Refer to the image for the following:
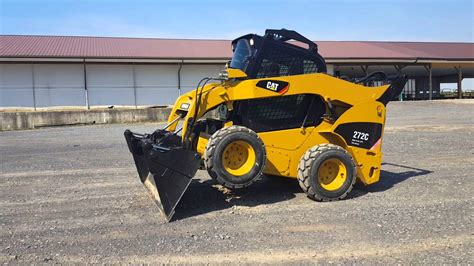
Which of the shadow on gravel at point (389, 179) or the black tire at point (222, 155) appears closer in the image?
the black tire at point (222, 155)

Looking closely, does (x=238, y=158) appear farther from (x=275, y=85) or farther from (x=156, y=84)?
(x=156, y=84)

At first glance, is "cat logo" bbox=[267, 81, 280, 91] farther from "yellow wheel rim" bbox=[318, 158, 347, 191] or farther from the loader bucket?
the loader bucket

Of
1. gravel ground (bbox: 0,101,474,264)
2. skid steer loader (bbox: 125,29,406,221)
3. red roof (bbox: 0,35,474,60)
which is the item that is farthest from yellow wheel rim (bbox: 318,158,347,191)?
red roof (bbox: 0,35,474,60)

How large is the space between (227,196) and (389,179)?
2.90 meters

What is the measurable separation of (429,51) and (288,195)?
118 ft

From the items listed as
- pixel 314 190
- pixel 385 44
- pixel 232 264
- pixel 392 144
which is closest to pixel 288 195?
pixel 314 190

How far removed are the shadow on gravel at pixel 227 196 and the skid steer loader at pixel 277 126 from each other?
0.40 metres

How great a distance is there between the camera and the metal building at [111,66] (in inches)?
1057

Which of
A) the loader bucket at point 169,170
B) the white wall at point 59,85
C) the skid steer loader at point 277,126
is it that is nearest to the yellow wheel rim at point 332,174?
the skid steer loader at point 277,126

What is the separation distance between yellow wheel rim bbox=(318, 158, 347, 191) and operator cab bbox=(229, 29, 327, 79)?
1392mm

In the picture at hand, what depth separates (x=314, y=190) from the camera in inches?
234

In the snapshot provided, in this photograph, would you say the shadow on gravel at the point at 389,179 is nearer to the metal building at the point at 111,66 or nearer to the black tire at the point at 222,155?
the black tire at the point at 222,155

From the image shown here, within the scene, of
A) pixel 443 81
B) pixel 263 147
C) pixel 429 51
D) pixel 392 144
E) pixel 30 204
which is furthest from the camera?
pixel 443 81

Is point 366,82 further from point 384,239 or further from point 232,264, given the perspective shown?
point 232,264
